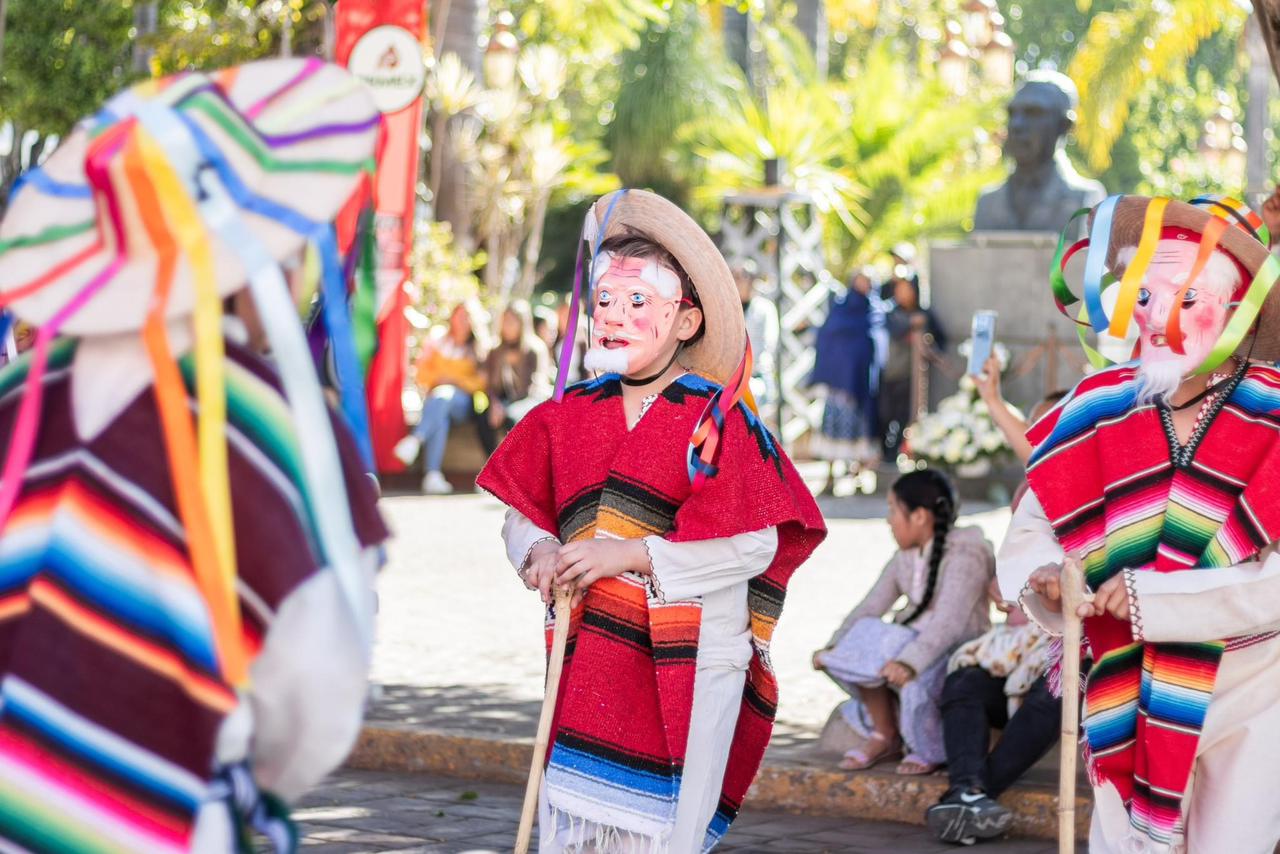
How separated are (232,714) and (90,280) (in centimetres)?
66

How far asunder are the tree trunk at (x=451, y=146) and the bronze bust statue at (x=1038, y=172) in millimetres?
7516

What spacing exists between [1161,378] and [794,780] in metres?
2.99

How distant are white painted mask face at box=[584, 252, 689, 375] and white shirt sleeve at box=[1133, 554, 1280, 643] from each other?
1279 millimetres

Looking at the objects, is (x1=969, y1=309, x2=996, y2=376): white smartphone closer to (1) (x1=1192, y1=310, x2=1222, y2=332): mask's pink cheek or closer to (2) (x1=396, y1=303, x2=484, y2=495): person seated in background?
(1) (x1=1192, y1=310, x2=1222, y2=332): mask's pink cheek

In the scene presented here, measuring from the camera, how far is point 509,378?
18.3 m

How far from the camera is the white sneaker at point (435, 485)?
1820cm

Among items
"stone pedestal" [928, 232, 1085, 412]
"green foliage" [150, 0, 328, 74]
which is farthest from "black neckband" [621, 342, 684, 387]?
"stone pedestal" [928, 232, 1085, 412]

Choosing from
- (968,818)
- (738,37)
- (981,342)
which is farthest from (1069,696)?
(738,37)

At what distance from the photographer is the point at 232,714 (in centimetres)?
302

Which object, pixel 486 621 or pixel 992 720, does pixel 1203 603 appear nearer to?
pixel 992 720

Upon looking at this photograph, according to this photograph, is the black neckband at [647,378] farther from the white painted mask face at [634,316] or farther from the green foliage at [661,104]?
the green foliage at [661,104]

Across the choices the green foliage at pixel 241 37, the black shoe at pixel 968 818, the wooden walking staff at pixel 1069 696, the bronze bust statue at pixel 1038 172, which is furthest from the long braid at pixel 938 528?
the bronze bust statue at pixel 1038 172

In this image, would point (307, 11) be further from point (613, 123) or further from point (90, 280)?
point (613, 123)

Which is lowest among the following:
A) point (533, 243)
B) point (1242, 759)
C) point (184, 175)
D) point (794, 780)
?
point (794, 780)
